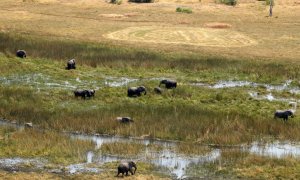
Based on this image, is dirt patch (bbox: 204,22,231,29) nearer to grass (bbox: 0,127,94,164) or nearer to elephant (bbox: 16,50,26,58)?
elephant (bbox: 16,50,26,58)

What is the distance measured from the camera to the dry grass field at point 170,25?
181 feet

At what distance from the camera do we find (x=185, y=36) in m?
61.4

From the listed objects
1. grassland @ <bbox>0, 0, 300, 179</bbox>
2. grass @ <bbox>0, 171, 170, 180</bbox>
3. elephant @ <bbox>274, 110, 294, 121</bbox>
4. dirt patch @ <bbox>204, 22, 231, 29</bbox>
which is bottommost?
dirt patch @ <bbox>204, 22, 231, 29</bbox>

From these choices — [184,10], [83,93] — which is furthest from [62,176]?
[184,10]

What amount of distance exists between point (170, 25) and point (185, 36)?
9.48 metres

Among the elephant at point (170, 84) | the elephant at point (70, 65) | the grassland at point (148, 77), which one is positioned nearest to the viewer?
the grassland at point (148, 77)

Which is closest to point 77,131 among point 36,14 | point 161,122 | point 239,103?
point 161,122

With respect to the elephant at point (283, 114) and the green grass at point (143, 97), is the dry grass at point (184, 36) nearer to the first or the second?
the green grass at point (143, 97)

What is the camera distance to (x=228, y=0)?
3890 inches

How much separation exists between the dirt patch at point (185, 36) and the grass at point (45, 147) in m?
32.3

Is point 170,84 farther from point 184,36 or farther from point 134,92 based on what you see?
point 184,36

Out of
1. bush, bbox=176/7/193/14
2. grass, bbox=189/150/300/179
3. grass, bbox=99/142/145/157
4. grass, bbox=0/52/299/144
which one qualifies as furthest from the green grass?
bush, bbox=176/7/193/14

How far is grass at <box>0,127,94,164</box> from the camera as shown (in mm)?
23844

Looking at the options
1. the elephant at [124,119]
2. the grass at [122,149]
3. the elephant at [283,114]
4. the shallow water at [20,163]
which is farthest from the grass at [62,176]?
the elephant at [283,114]
